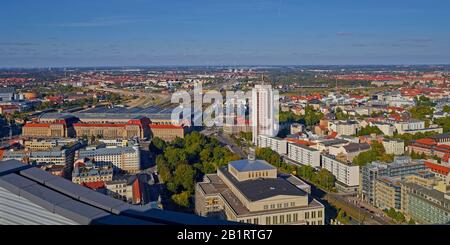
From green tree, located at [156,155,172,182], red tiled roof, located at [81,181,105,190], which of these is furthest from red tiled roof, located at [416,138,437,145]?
red tiled roof, located at [81,181,105,190]

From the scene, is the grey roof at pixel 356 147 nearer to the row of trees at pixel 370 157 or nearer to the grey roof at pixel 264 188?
the row of trees at pixel 370 157

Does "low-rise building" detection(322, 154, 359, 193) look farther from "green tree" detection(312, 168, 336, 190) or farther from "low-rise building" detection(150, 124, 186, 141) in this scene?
"low-rise building" detection(150, 124, 186, 141)

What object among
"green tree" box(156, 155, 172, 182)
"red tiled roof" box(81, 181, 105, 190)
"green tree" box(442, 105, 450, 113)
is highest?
"green tree" box(442, 105, 450, 113)

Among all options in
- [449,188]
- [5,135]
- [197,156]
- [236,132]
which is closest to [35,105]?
[5,135]

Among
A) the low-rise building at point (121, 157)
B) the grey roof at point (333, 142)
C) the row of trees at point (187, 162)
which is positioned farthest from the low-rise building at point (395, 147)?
the low-rise building at point (121, 157)

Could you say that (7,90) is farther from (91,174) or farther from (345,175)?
(345,175)

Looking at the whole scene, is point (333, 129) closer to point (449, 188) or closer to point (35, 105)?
point (449, 188)

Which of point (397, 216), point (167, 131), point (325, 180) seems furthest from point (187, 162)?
point (167, 131)
